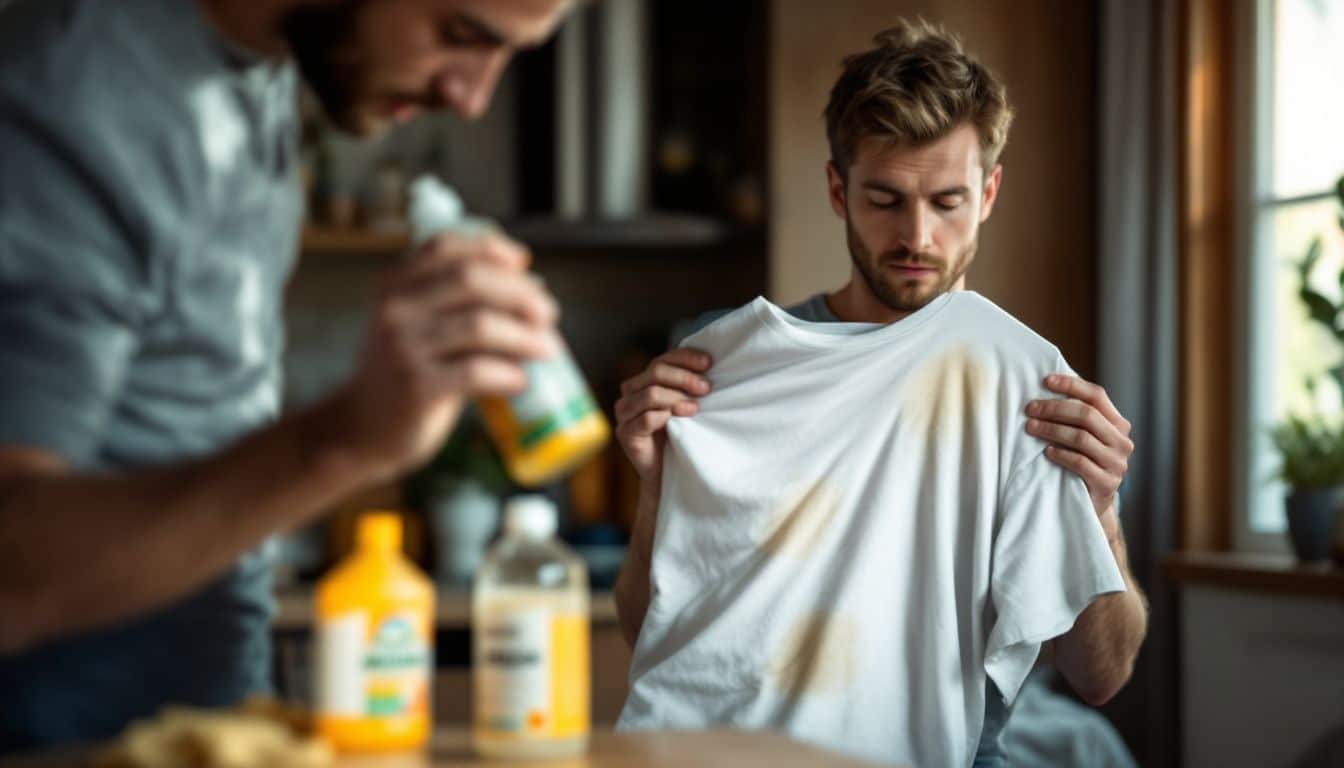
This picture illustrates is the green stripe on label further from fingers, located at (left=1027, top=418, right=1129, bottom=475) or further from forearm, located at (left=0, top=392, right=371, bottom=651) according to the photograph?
fingers, located at (left=1027, top=418, right=1129, bottom=475)

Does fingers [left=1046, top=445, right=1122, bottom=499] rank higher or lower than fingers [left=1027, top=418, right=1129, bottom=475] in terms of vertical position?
lower

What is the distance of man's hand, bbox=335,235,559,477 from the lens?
836mm

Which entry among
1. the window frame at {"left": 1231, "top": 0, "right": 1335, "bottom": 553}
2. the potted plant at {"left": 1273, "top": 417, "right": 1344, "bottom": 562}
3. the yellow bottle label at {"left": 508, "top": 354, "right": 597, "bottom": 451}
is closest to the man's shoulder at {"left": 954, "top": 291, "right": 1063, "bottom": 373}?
the yellow bottle label at {"left": 508, "top": 354, "right": 597, "bottom": 451}

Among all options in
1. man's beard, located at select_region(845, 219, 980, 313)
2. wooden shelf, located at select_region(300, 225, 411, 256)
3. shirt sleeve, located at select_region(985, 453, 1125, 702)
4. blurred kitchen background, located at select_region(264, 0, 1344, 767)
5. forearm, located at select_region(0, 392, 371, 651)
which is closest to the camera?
forearm, located at select_region(0, 392, 371, 651)

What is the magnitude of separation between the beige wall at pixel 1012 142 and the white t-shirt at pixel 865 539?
1440 mm

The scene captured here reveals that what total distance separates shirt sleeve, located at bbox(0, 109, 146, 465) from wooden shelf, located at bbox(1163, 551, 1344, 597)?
217 centimetres

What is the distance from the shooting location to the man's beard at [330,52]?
38.5 inches

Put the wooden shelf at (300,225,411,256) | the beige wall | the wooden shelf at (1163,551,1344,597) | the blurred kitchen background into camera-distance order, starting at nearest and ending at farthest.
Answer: the wooden shelf at (1163,551,1344,597) → the blurred kitchen background → the beige wall → the wooden shelf at (300,225,411,256)

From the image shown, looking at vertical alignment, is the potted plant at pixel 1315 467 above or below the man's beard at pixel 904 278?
below

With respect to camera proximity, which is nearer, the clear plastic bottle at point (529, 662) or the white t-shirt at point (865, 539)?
the clear plastic bottle at point (529, 662)

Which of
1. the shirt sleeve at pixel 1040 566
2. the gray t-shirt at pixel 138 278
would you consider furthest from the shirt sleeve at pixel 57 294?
the shirt sleeve at pixel 1040 566

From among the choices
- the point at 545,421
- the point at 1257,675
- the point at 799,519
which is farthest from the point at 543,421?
the point at 1257,675

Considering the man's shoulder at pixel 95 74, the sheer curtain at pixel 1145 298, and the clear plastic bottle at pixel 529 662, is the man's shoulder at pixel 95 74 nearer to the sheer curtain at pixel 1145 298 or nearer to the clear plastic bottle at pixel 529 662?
the clear plastic bottle at pixel 529 662

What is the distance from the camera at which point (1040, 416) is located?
1.54 m
